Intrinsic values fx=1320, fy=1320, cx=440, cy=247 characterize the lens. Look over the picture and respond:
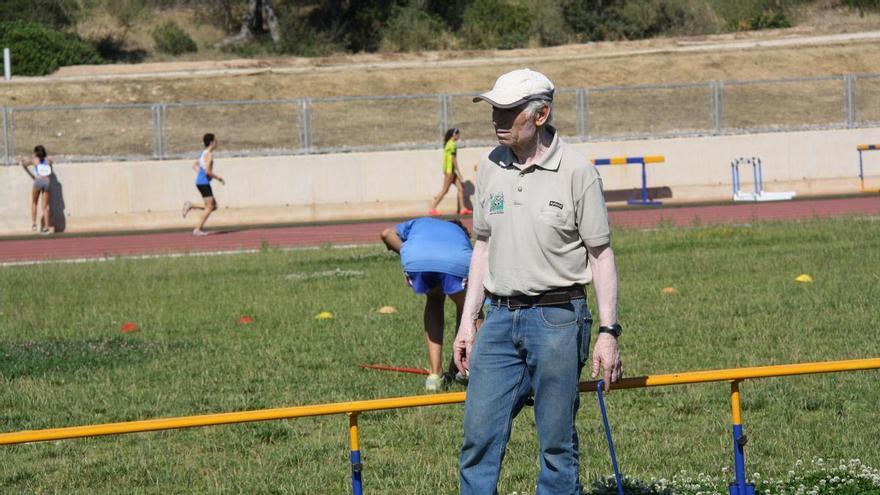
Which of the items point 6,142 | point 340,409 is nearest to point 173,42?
point 6,142

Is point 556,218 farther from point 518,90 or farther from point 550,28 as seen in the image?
point 550,28

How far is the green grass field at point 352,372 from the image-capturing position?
7.55 m

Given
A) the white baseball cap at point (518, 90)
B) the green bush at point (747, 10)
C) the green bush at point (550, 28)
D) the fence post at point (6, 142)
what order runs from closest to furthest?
1. the white baseball cap at point (518, 90)
2. the fence post at point (6, 142)
3. the green bush at point (550, 28)
4. the green bush at point (747, 10)

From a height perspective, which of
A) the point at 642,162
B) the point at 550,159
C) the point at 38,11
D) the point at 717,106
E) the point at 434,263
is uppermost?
the point at 38,11

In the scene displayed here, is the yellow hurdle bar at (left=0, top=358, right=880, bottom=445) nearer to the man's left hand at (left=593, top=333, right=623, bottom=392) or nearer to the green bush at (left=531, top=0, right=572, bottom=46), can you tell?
the man's left hand at (left=593, top=333, right=623, bottom=392)

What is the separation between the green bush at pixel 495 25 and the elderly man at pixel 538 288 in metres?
43.8

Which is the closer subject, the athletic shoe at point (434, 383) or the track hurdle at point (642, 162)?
the athletic shoe at point (434, 383)

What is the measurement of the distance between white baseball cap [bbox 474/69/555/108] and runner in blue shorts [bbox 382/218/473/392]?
406 cm

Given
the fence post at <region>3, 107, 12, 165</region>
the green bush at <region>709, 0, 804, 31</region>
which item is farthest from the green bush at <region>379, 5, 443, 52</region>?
the fence post at <region>3, 107, 12, 165</region>

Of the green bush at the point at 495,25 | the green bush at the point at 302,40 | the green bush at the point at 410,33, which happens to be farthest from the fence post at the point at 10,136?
the green bush at the point at 495,25

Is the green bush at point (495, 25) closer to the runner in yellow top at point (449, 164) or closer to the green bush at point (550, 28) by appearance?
the green bush at point (550, 28)

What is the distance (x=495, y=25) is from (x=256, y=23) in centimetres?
932

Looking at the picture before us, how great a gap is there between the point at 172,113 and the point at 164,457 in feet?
91.0

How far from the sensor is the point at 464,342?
5516 mm
